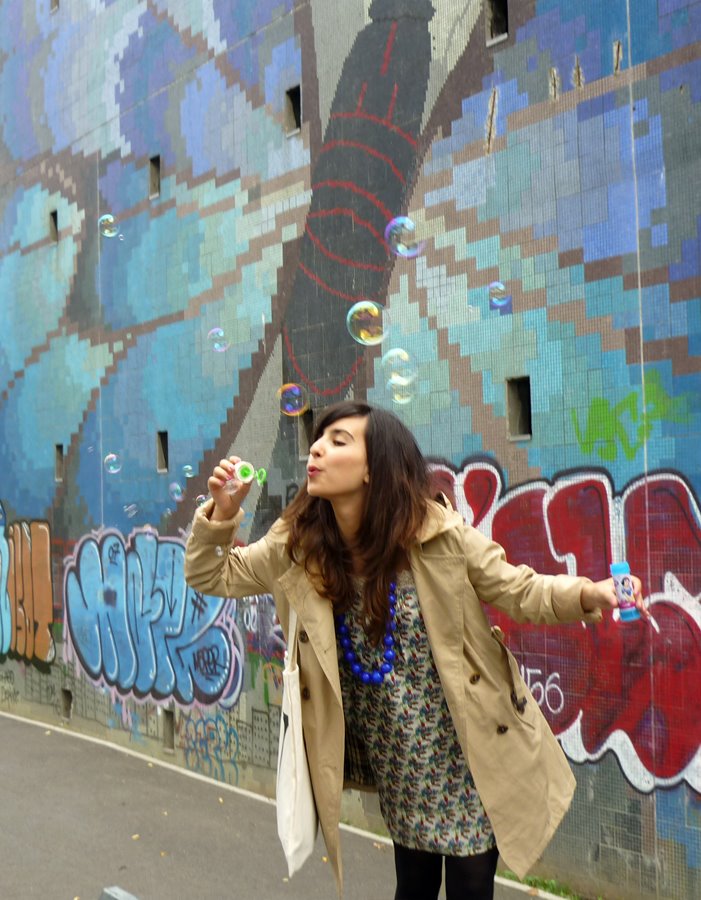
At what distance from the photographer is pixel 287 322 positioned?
23.5 ft

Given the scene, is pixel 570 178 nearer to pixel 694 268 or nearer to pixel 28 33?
pixel 694 268

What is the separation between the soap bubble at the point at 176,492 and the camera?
26.8 ft

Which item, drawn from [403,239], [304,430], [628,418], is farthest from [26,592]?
[628,418]

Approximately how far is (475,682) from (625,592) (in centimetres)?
55

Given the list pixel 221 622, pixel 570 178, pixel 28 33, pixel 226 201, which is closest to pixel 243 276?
pixel 226 201

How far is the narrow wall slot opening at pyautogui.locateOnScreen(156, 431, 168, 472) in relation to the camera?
8.45m

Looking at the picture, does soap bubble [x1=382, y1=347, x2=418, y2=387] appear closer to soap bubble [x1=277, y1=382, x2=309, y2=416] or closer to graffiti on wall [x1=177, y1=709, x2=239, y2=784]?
soap bubble [x1=277, y1=382, x2=309, y2=416]

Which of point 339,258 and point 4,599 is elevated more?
point 339,258

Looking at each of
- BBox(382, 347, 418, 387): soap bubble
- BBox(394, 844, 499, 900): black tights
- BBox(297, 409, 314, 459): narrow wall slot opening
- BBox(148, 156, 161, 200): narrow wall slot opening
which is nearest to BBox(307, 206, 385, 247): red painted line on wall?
BBox(382, 347, 418, 387): soap bubble

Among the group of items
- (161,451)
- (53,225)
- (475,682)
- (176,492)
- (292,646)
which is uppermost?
(53,225)

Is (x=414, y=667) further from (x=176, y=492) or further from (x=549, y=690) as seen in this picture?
(x=176, y=492)

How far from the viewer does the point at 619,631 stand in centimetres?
501

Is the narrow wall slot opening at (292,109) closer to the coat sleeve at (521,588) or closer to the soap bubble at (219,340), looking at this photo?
the soap bubble at (219,340)

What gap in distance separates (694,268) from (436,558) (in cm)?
228
